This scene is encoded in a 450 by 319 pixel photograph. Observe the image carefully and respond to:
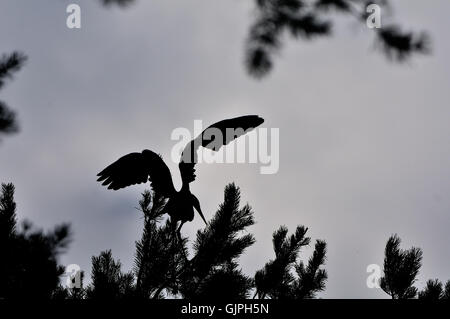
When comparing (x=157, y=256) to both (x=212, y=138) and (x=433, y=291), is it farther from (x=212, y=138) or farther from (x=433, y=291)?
(x=433, y=291)

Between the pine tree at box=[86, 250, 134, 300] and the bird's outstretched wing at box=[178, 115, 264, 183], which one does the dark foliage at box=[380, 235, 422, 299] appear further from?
the pine tree at box=[86, 250, 134, 300]

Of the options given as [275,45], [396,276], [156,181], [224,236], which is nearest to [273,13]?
[275,45]

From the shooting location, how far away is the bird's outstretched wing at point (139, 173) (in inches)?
86.4

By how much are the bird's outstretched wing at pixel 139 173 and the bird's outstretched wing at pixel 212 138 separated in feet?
0.35

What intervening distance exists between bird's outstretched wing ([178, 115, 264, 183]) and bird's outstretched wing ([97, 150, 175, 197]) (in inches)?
4.2

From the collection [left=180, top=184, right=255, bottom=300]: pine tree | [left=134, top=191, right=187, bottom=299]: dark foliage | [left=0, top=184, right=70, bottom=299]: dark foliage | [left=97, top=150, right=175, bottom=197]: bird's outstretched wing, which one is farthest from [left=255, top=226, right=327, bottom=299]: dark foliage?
[left=0, top=184, right=70, bottom=299]: dark foliage

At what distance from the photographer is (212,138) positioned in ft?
7.06

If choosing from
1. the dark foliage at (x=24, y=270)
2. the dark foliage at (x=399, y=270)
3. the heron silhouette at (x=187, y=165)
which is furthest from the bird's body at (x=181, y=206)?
the dark foliage at (x=399, y=270)

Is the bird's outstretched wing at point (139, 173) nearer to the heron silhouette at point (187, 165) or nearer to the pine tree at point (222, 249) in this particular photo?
the heron silhouette at point (187, 165)

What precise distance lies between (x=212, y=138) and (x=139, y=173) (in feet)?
1.60

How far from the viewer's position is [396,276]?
2.36 meters

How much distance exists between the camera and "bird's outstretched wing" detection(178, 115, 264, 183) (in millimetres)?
2139

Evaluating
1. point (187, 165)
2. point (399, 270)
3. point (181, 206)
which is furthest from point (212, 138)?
point (399, 270)
